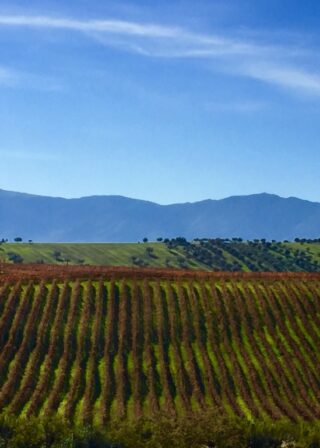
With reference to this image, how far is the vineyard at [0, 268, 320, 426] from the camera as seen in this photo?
54.8 metres

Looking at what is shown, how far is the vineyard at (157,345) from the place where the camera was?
2156 inches

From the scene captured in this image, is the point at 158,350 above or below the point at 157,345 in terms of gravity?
below

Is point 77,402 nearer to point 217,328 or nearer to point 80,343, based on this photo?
point 80,343

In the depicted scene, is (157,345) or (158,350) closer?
(158,350)

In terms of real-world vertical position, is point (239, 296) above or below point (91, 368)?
above

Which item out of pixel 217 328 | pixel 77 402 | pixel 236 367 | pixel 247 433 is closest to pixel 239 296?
pixel 217 328

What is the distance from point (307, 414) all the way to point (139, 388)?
12058 mm

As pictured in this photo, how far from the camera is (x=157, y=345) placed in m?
63.8

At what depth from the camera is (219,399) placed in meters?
56.0

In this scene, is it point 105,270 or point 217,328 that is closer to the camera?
point 217,328

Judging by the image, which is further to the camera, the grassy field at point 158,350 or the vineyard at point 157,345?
the vineyard at point 157,345

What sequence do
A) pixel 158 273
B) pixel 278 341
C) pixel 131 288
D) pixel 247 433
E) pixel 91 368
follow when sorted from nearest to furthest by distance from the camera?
pixel 247 433
pixel 91 368
pixel 278 341
pixel 131 288
pixel 158 273

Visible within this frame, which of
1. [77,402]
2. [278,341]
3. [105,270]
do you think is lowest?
[77,402]

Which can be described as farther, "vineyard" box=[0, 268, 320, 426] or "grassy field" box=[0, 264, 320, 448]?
"vineyard" box=[0, 268, 320, 426]
